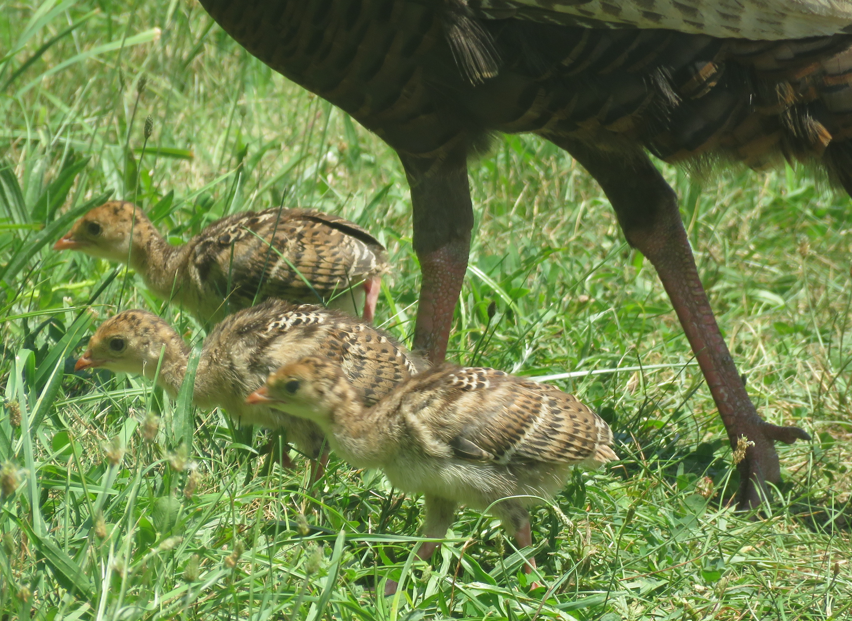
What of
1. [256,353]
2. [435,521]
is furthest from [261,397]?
[435,521]

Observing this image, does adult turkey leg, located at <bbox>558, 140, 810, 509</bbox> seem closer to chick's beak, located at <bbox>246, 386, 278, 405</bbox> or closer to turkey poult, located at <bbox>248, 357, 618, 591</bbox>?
turkey poult, located at <bbox>248, 357, 618, 591</bbox>

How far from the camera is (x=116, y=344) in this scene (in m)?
3.42

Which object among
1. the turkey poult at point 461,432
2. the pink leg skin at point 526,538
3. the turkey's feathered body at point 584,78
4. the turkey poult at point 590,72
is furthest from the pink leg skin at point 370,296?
the pink leg skin at point 526,538

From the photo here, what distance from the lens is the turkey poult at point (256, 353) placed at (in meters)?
3.20

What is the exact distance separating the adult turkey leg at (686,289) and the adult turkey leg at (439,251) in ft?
1.62

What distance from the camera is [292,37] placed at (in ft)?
11.5

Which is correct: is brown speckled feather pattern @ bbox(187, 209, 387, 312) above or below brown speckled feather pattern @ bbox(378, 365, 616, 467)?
above

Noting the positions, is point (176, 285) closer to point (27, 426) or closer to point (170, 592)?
point (27, 426)

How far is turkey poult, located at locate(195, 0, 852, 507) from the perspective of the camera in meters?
3.33

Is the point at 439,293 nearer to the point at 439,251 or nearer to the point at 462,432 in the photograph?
the point at 439,251

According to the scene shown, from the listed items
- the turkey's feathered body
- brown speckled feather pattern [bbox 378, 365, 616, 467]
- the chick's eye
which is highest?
the turkey's feathered body

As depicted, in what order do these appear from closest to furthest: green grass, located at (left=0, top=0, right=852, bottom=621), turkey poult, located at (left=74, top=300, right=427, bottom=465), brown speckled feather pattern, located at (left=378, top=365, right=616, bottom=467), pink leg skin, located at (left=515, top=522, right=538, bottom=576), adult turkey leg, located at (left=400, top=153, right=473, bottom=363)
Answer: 1. green grass, located at (left=0, top=0, right=852, bottom=621)
2. brown speckled feather pattern, located at (left=378, top=365, right=616, bottom=467)
3. pink leg skin, located at (left=515, top=522, right=538, bottom=576)
4. turkey poult, located at (left=74, top=300, right=427, bottom=465)
5. adult turkey leg, located at (left=400, top=153, right=473, bottom=363)

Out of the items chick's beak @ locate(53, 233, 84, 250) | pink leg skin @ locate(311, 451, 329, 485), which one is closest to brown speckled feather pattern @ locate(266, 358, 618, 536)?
pink leg skin @ locate(311, 451, 329, 485)

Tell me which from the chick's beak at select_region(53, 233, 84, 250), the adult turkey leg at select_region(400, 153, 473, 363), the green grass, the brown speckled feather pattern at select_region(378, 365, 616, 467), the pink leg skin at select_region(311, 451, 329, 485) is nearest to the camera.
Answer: the green grass
